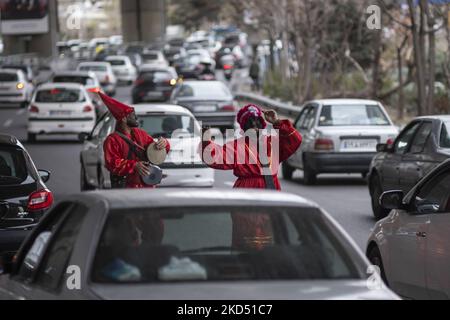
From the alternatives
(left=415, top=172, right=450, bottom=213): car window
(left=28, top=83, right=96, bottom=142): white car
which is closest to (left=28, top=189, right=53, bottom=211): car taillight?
(left=415, top=172, right=450, bottom=213): car window

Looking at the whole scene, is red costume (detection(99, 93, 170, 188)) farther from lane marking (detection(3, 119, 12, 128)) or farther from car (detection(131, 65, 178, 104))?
car (detection(131, 65, 178, 104))

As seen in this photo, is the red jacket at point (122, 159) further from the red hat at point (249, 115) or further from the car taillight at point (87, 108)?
the car taillight at point (87, 108)

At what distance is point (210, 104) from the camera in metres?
34.3

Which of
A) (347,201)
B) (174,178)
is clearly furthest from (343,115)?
(174,178)

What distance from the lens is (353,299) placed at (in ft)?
19.1

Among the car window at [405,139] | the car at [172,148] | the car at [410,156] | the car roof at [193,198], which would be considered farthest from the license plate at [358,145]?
the car roof at [193,198]

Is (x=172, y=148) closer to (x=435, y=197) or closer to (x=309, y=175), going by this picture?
(x=309, y=175)

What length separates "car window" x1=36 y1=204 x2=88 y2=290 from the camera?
6.46 m

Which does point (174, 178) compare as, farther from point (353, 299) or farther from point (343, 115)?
point (353, 299)

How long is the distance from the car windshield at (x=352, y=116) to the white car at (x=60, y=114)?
1106cm

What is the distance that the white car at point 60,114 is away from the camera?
32.9m

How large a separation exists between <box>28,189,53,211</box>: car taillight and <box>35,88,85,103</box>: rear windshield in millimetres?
20901

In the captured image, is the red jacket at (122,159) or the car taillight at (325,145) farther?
the car taillight at (325,145)

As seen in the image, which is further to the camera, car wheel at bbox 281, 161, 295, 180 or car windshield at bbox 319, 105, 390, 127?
car wheel at bbox 281, 161, 295, 180
